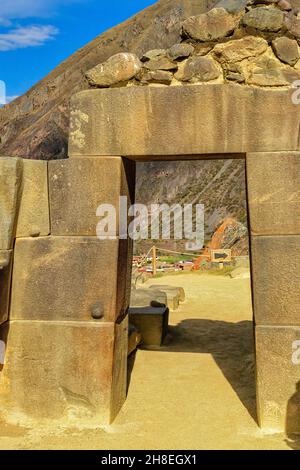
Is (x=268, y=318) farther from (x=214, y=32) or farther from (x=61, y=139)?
(x=61, y=139)

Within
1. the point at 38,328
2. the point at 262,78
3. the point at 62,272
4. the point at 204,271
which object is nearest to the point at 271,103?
the point at 262,78

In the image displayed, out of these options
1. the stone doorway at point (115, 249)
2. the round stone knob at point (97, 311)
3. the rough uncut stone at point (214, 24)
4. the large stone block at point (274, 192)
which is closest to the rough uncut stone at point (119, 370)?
the stone doorway at point (115, 249)

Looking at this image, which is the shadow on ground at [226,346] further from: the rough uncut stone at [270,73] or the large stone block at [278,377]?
the rough uncut stone at [270,73]

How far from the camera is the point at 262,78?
14.3 feet

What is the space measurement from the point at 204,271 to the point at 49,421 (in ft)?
39.0

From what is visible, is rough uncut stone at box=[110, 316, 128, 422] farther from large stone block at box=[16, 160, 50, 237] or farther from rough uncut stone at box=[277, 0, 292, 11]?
rough uncut stone at box=[277, 0, 292, 11]

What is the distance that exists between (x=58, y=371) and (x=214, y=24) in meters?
3.68

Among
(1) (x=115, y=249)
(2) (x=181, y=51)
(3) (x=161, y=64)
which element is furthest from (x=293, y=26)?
(1) (x=115, y=249)

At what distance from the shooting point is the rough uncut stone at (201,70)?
4.45 metres

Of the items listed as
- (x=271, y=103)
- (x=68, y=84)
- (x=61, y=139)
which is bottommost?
(x=271, y=103)

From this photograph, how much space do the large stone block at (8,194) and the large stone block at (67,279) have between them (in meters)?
0.23

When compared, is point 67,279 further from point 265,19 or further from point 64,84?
point 64,84

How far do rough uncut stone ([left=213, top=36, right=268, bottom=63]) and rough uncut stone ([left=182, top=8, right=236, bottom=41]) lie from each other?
139 mm

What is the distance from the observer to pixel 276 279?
4.36 m
